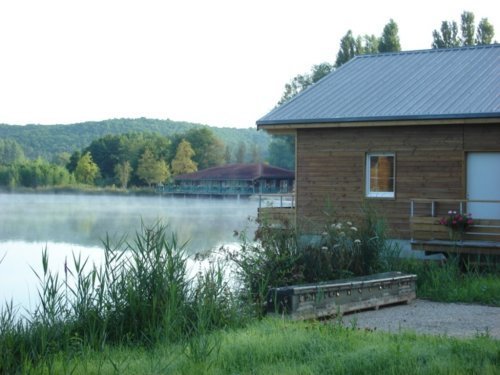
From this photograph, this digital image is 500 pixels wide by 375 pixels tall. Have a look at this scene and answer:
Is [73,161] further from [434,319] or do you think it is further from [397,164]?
[434,319]

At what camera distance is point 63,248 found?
26.6 meters

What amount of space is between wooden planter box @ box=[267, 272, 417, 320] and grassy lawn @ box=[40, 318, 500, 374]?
134cm

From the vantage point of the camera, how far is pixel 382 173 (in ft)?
62.4

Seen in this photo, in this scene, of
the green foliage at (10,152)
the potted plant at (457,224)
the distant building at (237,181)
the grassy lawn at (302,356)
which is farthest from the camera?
the green foliage at (10,152)

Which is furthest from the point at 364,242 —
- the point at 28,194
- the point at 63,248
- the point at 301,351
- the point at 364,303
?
the point at 28,194

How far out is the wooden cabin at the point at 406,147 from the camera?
17.5 meters

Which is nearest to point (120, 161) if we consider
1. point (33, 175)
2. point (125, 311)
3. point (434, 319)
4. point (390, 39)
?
point (33, 175)

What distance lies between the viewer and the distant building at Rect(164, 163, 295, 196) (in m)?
81.8

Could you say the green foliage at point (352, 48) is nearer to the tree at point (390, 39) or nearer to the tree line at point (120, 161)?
the tree at point (390, 39)

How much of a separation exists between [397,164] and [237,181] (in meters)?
70.1

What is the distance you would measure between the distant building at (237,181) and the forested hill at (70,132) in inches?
1210

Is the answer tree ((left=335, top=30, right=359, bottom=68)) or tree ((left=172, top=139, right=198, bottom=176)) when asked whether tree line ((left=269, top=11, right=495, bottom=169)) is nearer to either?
tree ((left=335, top=30, right=359, bottom=68))

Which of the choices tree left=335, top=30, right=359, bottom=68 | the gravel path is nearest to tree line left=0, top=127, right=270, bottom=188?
tree left=335, top=30, right=359, bottom=68

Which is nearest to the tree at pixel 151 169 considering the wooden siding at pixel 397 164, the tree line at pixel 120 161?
the tree line at pixel 120 161
